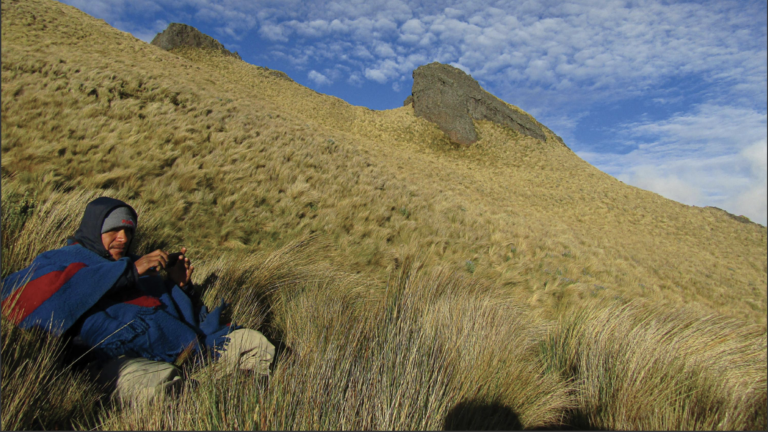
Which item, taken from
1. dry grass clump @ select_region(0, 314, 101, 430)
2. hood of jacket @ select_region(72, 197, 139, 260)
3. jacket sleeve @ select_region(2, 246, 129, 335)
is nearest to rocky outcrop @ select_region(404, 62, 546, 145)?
hood of jacket @ select_region(72, 197, 139, 260)

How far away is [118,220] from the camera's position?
7.37 ft

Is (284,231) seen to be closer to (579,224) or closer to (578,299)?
(578,299)

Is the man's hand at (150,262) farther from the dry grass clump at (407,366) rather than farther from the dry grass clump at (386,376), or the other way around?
the dry grass clump at (386,376)

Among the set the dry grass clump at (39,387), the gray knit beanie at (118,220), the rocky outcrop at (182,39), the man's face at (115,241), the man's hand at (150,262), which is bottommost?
the dry grass clump at (39,387)

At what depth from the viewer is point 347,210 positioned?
599 centimetres

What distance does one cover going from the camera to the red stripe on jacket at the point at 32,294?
168cm

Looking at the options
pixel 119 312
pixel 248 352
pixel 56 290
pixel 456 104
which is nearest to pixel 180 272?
pixel 119 312

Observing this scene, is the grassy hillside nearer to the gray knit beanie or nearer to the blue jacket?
the blue jacket

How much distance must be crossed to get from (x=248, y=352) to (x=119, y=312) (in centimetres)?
82

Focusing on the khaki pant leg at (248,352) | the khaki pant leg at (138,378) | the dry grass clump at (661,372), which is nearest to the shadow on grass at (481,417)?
the dry grass clump at (661,372)

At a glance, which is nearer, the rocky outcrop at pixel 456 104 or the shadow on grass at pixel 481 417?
the shadow on grass at pixel 481 417

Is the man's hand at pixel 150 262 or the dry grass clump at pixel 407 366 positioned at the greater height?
the man's hand at pixel 150 262

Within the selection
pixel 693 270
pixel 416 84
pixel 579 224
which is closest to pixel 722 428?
pixel 693 270

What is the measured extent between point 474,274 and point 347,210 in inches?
103
